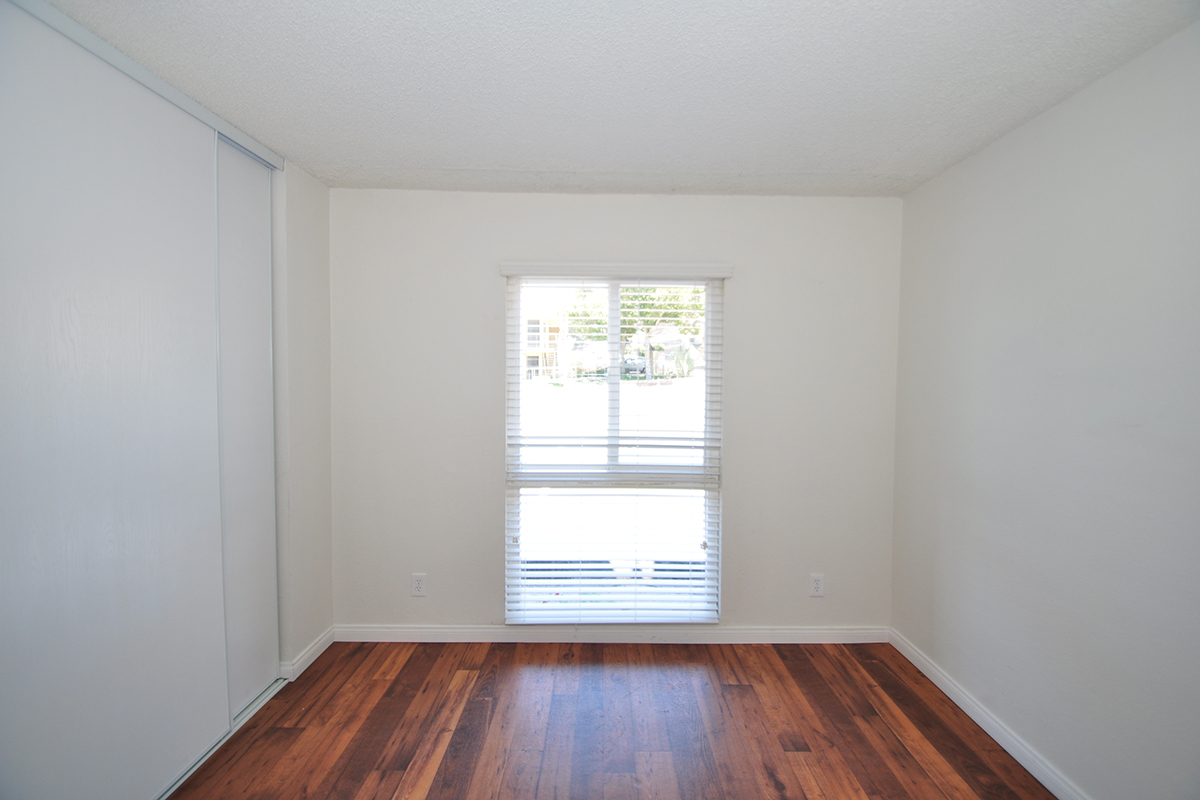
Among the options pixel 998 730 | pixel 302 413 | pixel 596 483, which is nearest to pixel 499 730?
pixel 596 483

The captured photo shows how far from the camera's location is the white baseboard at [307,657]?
8.05 feet

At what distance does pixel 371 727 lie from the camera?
84.7 inches

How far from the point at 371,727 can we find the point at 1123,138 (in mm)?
3504

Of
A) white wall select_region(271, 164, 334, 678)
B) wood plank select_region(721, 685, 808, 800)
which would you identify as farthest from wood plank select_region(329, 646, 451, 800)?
wood plank select_region(721, 685, 808, 800)

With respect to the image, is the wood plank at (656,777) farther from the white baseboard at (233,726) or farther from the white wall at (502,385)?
the white baseboard at (233,726)

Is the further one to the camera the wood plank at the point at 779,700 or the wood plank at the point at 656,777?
the wood plank at the point at 779,700

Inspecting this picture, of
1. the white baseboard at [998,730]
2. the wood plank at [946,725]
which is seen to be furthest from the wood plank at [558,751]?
the white baseboard at [998,730]

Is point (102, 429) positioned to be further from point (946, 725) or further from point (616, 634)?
point (946, 725)

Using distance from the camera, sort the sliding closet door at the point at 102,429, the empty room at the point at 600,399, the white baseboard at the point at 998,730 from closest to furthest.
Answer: the sliding closet door at the point at 102,429
the empty room at the point at 600,399
the white baseboard at the point at 998,730

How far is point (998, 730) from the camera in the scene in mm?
2068

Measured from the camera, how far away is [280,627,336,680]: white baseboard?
245 centimetres

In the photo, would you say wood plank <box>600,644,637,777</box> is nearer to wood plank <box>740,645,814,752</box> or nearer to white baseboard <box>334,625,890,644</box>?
white baseboard <box>334,625,890,644</box>

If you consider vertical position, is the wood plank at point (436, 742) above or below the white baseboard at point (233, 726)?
below

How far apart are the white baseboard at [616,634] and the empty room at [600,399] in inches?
0.9
